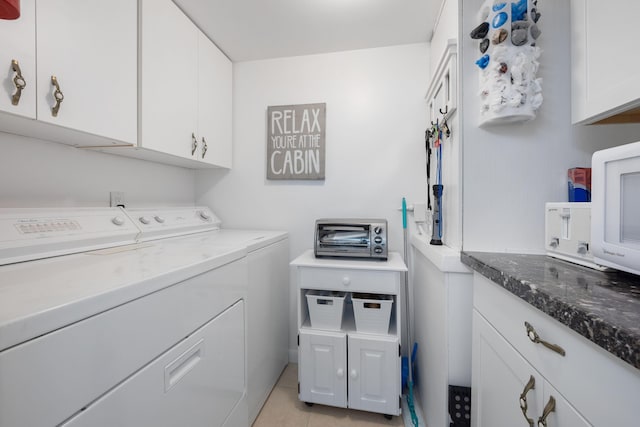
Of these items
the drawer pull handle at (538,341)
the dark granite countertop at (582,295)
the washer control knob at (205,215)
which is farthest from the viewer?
the washer control knob at (205,215)

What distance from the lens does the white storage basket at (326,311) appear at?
4.93ft

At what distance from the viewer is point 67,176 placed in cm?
128

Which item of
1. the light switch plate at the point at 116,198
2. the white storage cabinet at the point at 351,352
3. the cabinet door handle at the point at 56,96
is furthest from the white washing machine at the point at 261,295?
the cabinet door handle at the point at 56,96

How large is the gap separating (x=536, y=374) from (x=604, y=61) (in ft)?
3.20

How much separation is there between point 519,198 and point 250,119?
1.89 metres

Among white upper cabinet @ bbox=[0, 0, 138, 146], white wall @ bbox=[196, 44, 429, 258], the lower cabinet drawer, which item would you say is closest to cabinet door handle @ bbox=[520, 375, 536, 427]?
the lower cabinet drawer

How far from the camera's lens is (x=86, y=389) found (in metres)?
0.58

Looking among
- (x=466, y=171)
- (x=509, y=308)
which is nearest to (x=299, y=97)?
(x=466, y=171)

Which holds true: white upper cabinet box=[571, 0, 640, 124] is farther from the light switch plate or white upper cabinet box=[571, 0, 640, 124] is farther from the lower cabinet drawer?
the light switch plate

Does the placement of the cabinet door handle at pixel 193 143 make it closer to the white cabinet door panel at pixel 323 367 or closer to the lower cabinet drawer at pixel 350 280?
the lower cabinet drawer at pixel 350 280

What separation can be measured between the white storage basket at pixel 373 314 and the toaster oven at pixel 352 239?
0.83ft

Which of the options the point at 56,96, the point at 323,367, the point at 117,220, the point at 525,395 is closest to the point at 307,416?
the point at 323,367

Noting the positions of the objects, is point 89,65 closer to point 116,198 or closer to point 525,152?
point 116,198

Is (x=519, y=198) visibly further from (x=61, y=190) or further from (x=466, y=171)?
(x=61, y=190)
